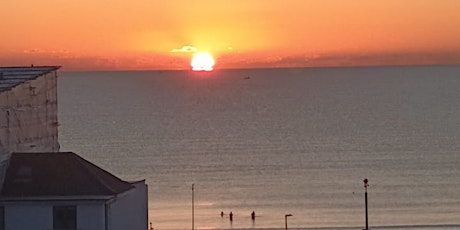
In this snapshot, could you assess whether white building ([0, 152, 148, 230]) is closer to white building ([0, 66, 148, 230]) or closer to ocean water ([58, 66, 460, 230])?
white building ([0, 66, 148, 230])

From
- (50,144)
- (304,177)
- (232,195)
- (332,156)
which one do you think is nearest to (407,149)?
(332,156)

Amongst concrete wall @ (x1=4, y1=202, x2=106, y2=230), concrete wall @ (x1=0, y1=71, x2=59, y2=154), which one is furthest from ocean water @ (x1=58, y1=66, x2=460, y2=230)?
concrete wall @ (x1=4, y1=202, x2=106, y2=230)

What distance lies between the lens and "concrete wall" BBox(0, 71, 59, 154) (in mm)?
34406

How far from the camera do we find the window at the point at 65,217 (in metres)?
30.2

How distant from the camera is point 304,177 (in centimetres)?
9488

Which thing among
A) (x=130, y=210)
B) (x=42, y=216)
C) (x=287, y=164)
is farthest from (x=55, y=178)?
(x=287, y=164)

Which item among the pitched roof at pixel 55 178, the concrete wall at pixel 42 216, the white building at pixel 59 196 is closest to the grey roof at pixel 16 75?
the pitched roof at pixel 55 178

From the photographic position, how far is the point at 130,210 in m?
33.3

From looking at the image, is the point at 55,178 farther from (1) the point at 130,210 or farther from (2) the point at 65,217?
(1) the point at 130,210

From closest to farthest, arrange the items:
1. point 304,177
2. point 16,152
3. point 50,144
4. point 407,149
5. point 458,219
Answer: point 16,152 < point 50,144 < point 458,219 < point 304,177 < point 407,149

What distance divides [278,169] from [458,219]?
34310mm

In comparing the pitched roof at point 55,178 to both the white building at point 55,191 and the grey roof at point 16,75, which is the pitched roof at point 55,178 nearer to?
the white building at point 55,191

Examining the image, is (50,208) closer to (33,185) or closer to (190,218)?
(33,185)

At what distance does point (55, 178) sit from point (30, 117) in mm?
6450
